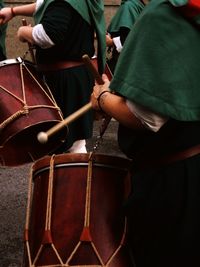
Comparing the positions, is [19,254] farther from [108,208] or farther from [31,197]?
[108,208]

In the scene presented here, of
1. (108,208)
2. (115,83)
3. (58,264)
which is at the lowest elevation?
(58,264)

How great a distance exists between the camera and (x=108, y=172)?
1921 mm

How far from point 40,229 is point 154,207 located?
1.51 ft

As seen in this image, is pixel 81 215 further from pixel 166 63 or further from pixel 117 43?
pixel 117 43

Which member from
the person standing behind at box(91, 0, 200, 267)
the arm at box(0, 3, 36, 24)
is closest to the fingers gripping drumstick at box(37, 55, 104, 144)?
the person standing behind at box(91, 0, 200, 267)

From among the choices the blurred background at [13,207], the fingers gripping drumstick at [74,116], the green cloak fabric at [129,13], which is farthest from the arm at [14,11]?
the fingers gripping drumstick at [74,116]

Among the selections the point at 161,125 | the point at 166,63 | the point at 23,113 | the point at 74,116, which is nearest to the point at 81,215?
the point at 74,116

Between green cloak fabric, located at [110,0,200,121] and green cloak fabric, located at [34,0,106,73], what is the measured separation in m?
1.75

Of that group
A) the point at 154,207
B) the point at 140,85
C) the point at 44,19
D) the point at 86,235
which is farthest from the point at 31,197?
the point at 44,19

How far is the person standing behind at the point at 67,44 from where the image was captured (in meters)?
3.20

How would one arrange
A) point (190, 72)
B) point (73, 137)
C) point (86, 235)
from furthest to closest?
point (73, 137), point (86, 235), point (190, 72)

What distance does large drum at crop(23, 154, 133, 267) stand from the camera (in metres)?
1.83

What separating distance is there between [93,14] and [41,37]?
48 centimetres

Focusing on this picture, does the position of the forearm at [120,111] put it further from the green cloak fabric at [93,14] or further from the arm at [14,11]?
the arm at [14,11]
